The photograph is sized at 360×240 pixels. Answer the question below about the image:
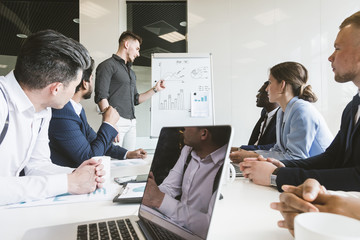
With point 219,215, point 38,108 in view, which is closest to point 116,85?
point 38,108

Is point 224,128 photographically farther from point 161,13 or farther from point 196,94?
point 161,13

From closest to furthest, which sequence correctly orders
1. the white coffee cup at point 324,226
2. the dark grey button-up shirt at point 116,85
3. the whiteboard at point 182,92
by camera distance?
1. the white coffee cup at point 324,226
2. the dark grey button-up shirt at point 116,85
3. the whiteboard at point 182,92

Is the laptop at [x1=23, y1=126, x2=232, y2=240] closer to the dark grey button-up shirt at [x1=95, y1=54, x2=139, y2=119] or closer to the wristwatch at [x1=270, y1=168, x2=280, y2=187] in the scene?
the wristwatch at [x1=270, y1=168, x2=280, y2=187]

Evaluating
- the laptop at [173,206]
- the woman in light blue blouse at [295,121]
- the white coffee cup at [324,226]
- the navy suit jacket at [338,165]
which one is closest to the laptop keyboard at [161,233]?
the laptop at [173,206]

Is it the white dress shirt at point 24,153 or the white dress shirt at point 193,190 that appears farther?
the white dress shirt at point 24,153

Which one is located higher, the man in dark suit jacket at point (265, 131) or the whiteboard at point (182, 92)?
the whiteboard at point (182, 92)

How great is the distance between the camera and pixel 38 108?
1189 millimetres

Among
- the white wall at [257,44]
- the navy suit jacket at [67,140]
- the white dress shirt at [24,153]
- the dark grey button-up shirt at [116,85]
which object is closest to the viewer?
the white dress shirt at [24,153]

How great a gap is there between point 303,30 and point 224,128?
13.5 ft

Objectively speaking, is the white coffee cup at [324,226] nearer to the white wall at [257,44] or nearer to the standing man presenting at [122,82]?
the standing man presenting at [122,82]

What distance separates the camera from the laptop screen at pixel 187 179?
1.57 ft

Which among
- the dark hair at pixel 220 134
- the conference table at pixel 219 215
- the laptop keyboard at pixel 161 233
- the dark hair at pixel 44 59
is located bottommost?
the conference table at pixel 219 215

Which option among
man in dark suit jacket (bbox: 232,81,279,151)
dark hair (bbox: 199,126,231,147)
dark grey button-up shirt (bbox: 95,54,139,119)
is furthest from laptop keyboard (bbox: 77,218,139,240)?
dark grey button-up shirt (bbox: 95,54,139,119)

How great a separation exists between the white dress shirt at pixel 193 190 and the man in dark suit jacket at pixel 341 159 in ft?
1.76
